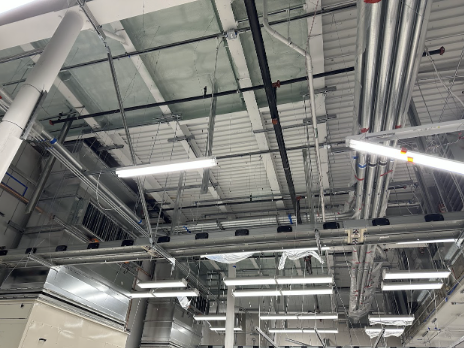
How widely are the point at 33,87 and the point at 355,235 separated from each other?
15.4 ft

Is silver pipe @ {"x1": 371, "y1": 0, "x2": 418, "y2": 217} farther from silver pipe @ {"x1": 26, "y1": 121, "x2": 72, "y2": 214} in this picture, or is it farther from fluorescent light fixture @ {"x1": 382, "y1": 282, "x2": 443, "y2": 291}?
silver pipe @ {"x1": 26, "y1": 121, "x2": 72, "y2": 214}

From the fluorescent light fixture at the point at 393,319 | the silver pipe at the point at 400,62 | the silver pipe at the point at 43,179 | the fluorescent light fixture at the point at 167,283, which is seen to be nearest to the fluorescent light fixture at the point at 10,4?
the silver pipe at the point at 400,62

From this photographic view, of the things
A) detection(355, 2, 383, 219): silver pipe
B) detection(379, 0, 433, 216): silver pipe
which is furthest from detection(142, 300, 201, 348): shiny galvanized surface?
detection(379, 0, 433, 216): silver pipe

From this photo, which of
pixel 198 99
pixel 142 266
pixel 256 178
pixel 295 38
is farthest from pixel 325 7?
pixel 142 266

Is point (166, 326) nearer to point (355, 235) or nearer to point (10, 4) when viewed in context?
point (355, 235)

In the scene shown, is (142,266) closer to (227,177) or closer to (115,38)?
(227,177)

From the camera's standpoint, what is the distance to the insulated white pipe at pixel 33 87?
289 cm

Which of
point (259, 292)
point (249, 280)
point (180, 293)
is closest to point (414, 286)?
point (259, 292)

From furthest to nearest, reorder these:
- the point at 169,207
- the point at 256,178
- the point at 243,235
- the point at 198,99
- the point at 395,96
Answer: the point at 169,207 → the point at 256,178 → the point at 198,99 → the point at 243,235 → the point at 395,96

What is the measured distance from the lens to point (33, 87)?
10.3 ft

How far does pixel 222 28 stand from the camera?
471cm

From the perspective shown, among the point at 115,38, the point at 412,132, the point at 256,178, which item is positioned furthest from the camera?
the point at 256,178

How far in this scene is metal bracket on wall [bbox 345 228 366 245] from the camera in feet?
15.9

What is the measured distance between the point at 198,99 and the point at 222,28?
1.40 metres
